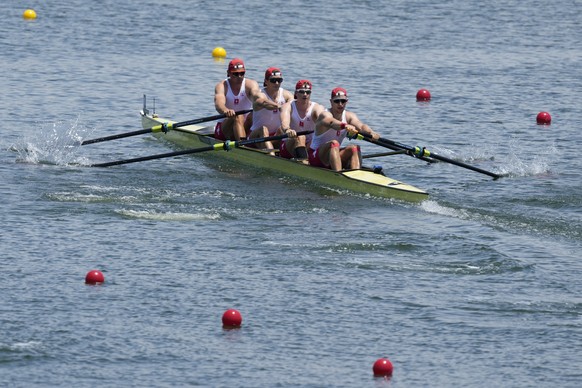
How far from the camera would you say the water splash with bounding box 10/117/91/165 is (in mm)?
21422

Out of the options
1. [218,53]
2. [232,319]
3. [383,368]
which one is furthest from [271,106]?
[218,53]

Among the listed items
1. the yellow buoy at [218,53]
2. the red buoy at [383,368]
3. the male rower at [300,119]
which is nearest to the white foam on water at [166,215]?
the male rower at [300,119]

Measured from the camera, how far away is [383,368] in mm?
12164

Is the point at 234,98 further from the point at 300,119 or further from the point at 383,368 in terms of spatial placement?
the point at 383,368

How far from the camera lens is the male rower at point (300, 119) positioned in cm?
2012

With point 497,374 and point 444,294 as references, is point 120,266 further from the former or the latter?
point 497,374

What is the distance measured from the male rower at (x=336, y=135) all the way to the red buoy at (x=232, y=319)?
6.20 m

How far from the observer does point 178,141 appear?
23.6 m

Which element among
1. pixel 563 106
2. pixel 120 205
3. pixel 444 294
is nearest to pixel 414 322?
pixel 444 294

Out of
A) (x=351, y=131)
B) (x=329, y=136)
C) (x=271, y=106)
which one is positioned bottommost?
(x=329, y=136)

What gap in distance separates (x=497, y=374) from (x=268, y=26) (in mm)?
27161

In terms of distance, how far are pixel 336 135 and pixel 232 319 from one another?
674 cm

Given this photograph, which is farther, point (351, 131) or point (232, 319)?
point (351, 131)

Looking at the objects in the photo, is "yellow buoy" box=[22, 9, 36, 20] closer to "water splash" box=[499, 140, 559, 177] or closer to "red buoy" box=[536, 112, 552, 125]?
"red buoy" box=[536, 112, 552, 125]
